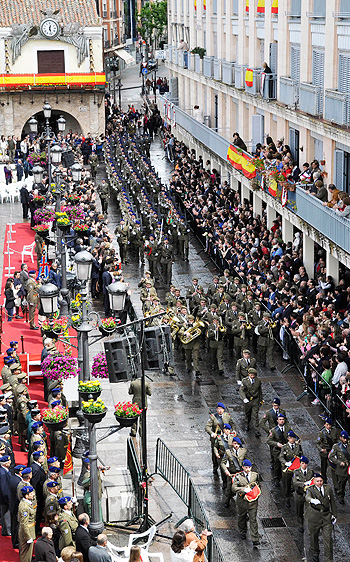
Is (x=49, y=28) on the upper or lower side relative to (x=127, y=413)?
upper

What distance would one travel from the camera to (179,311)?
26.4m

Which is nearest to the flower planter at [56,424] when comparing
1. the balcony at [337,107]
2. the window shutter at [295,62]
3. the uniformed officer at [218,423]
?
the uniformed officer at [218,423]

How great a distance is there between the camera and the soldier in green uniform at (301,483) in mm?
17606

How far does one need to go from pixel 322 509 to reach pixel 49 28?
2053 inches

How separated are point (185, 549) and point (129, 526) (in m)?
3.75

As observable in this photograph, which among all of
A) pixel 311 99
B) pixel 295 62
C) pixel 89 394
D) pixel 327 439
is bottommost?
pixel 327 439

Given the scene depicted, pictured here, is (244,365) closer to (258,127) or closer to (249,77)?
(258,127)

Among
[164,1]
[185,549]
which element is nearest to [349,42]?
[185,549]

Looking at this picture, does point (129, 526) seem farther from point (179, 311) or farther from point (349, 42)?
point (349, 42)

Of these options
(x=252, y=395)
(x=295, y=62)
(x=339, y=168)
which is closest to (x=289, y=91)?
(x=295, y=62)

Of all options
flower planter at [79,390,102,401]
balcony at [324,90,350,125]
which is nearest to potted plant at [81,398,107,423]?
flower planter at [79,390,102,401]

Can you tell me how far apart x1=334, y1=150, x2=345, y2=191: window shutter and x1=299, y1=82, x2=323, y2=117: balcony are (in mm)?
1866

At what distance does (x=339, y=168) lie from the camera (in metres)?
29.7

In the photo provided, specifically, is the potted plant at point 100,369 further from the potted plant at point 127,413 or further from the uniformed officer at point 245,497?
the uniformed officer at point 245,497
